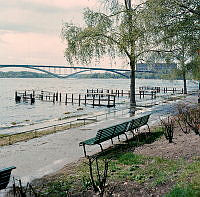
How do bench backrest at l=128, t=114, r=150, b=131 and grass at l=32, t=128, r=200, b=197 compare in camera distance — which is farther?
bench backrest at l=128, t=114, r=150, b=131

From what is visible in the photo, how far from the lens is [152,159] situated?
6.79 m

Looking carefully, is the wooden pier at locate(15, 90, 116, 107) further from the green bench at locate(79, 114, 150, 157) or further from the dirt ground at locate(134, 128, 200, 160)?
the dirt ground at locate(134, 128, 200, 160)

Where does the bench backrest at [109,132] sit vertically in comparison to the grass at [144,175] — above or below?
above

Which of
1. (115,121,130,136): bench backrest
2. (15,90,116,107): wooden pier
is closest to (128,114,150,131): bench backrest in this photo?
(115,121,130,136): bench backrest

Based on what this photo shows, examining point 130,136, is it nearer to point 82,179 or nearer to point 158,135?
point 158,135

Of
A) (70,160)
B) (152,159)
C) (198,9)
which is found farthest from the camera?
(198,9)

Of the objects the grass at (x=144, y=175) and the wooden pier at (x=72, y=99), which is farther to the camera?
the wooden pier at (x=72, y=99)

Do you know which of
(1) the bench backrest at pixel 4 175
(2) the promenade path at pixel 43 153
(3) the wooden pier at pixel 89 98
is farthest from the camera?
(3) the wooden pier at pixel 89 98

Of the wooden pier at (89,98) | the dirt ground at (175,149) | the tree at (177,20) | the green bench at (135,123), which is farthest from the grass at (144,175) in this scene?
the wooden pier at (89,98)

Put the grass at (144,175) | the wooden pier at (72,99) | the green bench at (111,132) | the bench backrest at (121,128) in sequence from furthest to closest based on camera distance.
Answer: the wooden pier at (72,99), the bench backrest at (121,128), the green bench at (111,132), the grass at (144,175)

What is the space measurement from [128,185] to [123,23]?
571 inches

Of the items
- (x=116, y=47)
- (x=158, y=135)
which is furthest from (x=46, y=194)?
(x=116, y=47)

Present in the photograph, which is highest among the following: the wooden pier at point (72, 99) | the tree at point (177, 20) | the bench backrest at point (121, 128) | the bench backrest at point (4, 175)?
the tree at point (177, 20)

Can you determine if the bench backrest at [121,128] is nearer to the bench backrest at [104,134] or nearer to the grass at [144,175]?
the bench backrest at [104,134]
